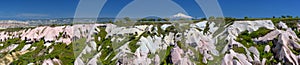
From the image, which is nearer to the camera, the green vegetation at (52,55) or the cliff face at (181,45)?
the cliff face at (181,45)

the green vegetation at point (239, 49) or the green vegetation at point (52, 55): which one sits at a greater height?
the green vegetation at point (52, 55)

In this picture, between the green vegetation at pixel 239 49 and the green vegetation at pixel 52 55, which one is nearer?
the green vegetation at pixel 239 49

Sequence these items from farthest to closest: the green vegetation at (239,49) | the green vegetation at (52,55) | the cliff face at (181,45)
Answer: the green vegetation at (52,55)
the green vegetation at (239,49)
the cliff face at (181,45)

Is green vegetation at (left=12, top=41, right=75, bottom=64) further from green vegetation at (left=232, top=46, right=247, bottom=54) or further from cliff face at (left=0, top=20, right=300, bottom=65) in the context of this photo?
green vegetation at (left=232, top=46, right=247, bottom=54)

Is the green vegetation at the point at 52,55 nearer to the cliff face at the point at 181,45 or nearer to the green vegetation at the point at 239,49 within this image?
the cliff face at the point at 181,45

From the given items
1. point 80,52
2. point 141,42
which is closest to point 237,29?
point 141,42

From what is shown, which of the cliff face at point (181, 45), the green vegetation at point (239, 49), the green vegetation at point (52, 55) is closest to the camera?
the cliff face at point (181, 45)

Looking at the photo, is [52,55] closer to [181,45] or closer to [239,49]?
[181,45]

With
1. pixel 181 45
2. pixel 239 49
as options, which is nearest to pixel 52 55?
pixel 181 45

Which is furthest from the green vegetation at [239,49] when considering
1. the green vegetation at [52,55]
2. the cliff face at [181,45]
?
the green vegetation at [52,55]
